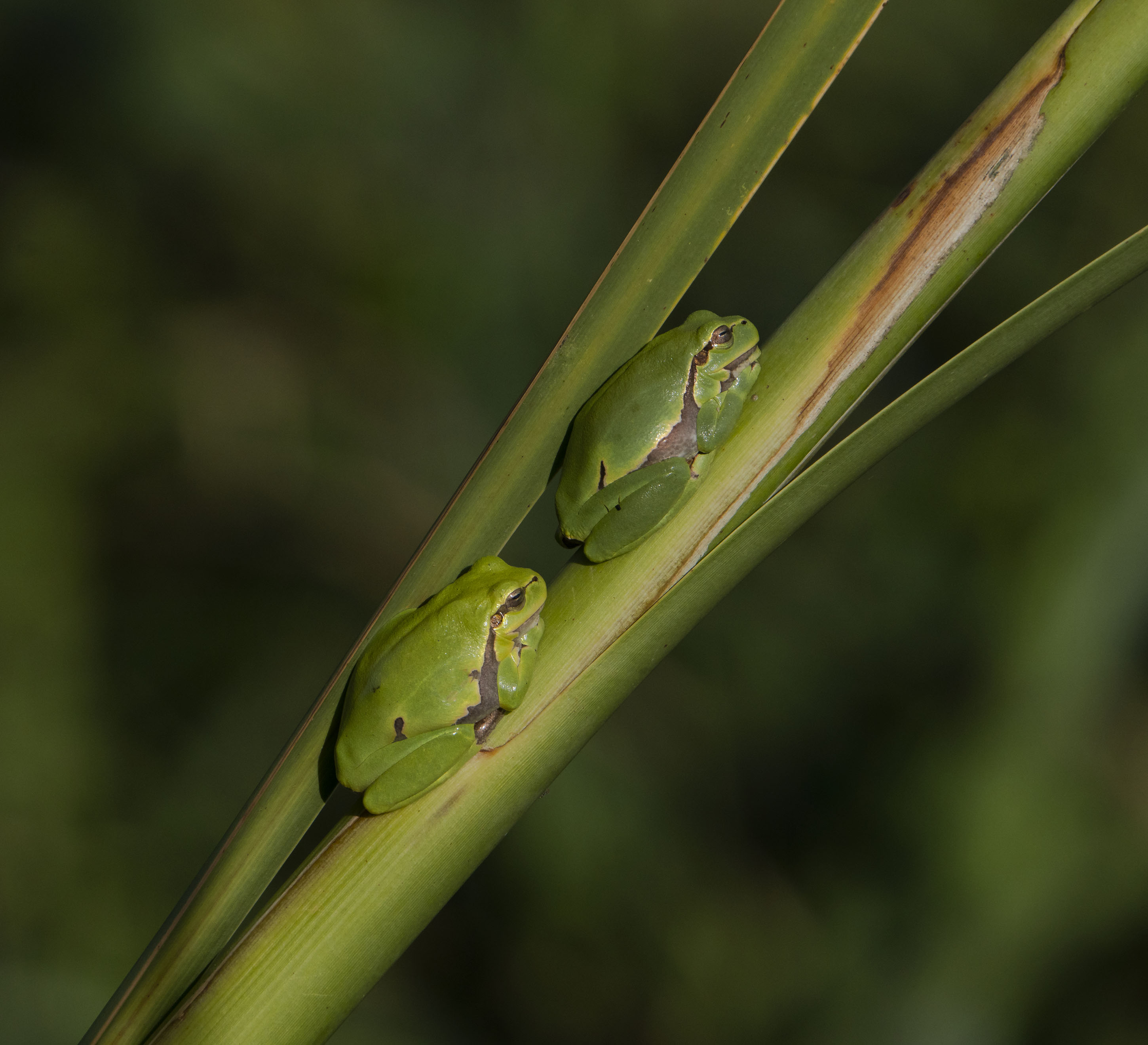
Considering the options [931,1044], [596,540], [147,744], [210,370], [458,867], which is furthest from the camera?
[210,370]

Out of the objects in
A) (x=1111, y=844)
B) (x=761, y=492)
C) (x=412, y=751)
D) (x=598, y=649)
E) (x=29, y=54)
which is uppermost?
(x=761, y=492)

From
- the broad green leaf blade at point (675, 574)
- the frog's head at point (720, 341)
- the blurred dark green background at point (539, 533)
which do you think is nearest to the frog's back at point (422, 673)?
the broad green leaf blade at point (675, 574)

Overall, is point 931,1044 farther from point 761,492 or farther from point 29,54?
point 29,54

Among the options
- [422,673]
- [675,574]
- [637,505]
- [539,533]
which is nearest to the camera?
[675,574]

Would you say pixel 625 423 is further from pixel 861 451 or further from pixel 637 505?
pixel 861 451

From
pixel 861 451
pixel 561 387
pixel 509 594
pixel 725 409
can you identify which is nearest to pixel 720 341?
pixel 725 409

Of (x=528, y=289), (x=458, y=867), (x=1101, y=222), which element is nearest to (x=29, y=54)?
(x=528, y=289)

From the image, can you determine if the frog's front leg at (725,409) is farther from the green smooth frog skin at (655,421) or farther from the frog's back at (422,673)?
the frog's back at (422,673)
